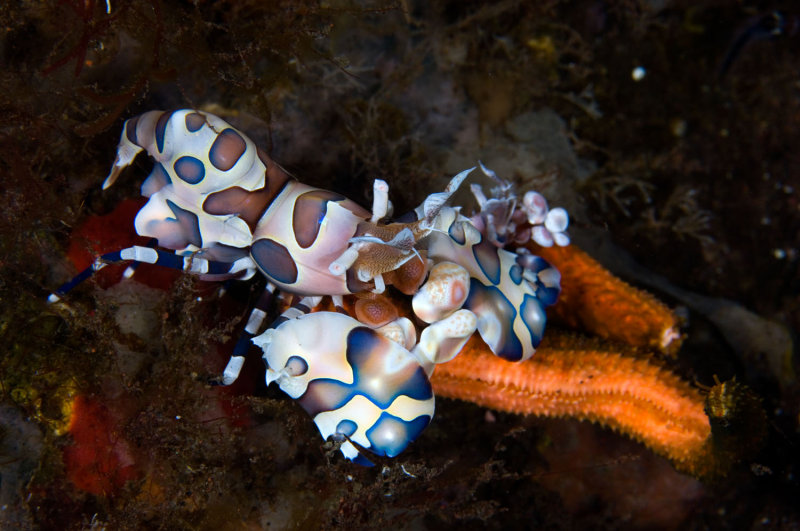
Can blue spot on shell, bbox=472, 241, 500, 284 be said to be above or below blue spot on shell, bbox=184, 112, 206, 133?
below

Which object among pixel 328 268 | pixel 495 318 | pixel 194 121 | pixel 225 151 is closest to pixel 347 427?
pixel 328 268

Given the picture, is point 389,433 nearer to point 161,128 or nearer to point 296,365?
point 296,365

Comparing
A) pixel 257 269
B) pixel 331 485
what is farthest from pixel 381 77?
pixel 331 485

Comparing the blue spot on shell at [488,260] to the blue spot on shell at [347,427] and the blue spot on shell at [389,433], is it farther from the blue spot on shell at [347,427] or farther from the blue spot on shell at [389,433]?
the blue spot on shell at [347,427]

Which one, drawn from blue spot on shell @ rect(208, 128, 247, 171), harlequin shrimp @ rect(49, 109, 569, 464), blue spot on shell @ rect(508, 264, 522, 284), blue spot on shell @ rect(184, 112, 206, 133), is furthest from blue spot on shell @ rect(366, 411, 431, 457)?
blue spot on shell @ rect(184, 112, 206, 133)

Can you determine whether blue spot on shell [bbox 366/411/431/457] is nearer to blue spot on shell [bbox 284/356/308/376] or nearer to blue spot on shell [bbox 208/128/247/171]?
blue spot on shell [bbox 284/356/308/376]

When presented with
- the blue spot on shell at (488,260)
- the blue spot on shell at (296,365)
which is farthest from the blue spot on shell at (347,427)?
the blue spot on shell at (488,260)

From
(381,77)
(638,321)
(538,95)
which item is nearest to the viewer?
(638,321)

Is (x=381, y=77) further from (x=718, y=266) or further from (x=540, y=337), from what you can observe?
(x=718, y=266)
